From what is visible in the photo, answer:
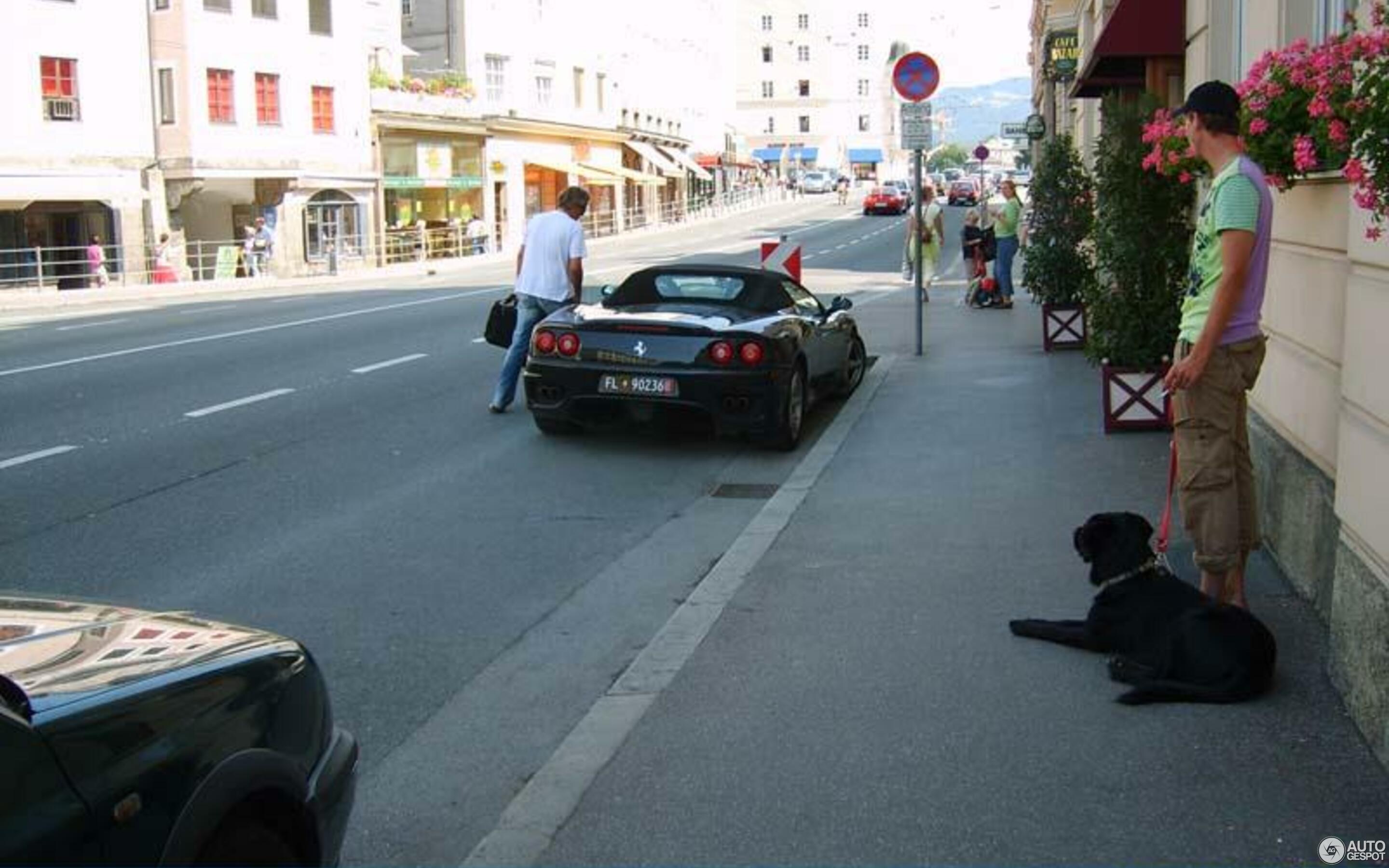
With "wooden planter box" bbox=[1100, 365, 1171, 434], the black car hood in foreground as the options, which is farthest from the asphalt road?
"wooden planter box" bbox=[1100, 365, 1171, 434]

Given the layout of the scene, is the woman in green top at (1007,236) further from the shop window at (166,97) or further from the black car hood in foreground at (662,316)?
the shop window at (166,97)

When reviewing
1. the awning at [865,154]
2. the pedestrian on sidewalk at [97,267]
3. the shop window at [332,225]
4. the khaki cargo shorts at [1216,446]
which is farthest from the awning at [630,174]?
the awning at [865,154]

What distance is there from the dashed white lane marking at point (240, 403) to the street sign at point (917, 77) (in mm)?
7111

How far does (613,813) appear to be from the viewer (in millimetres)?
4297

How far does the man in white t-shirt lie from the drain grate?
3.07m

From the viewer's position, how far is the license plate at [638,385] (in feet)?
34.8

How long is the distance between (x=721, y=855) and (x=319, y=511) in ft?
17.4

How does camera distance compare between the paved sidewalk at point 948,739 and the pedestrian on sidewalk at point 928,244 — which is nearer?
the paved sidewalk at point 948,739

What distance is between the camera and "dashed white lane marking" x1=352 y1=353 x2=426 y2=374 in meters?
15.3

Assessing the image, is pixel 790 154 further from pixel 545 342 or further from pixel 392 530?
pixel 392 530

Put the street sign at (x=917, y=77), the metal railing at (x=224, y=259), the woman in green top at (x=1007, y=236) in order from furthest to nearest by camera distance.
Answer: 1. the metal railing at (x=224, y=259)
2. the woman in green top at (x=1007, y=236)
3. the street sign at (x=917, y=77)

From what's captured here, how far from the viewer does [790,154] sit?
139 meters

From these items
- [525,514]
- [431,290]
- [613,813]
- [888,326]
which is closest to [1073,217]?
[888,326]

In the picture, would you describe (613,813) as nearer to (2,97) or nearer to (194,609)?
(194,609)
